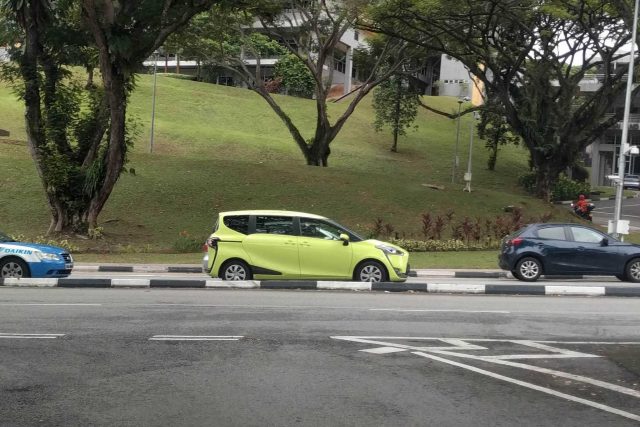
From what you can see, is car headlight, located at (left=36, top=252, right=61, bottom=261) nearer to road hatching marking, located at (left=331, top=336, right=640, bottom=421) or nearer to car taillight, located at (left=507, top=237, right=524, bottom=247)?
road hatching marking, located at (left=331, top=336, right=640, bottom=421)

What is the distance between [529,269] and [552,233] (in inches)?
43.3

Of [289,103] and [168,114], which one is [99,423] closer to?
[168,114]

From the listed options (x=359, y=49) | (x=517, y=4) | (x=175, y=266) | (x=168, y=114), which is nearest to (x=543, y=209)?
(x=517, y=4)

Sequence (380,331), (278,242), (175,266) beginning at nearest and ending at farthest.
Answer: (380,331) → (278,242) → (175,266)

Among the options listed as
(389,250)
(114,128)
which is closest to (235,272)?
(389,250)

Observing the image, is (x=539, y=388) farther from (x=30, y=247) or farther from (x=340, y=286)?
(x=30, y=247)

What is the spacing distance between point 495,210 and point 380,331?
23284 millimetres

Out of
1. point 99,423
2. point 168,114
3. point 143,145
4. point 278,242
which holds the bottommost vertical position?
point 99,423

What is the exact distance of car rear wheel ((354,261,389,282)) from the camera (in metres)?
13.6

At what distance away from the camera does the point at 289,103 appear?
65562 millimetres

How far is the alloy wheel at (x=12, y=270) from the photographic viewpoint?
556 inches

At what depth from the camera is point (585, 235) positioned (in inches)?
643

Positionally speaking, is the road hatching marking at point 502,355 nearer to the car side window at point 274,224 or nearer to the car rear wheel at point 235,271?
the car side window at point 274,224

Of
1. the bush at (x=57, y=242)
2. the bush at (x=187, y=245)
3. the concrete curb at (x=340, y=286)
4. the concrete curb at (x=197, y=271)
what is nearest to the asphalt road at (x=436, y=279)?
the concrete curb at (x=197, y=271)
